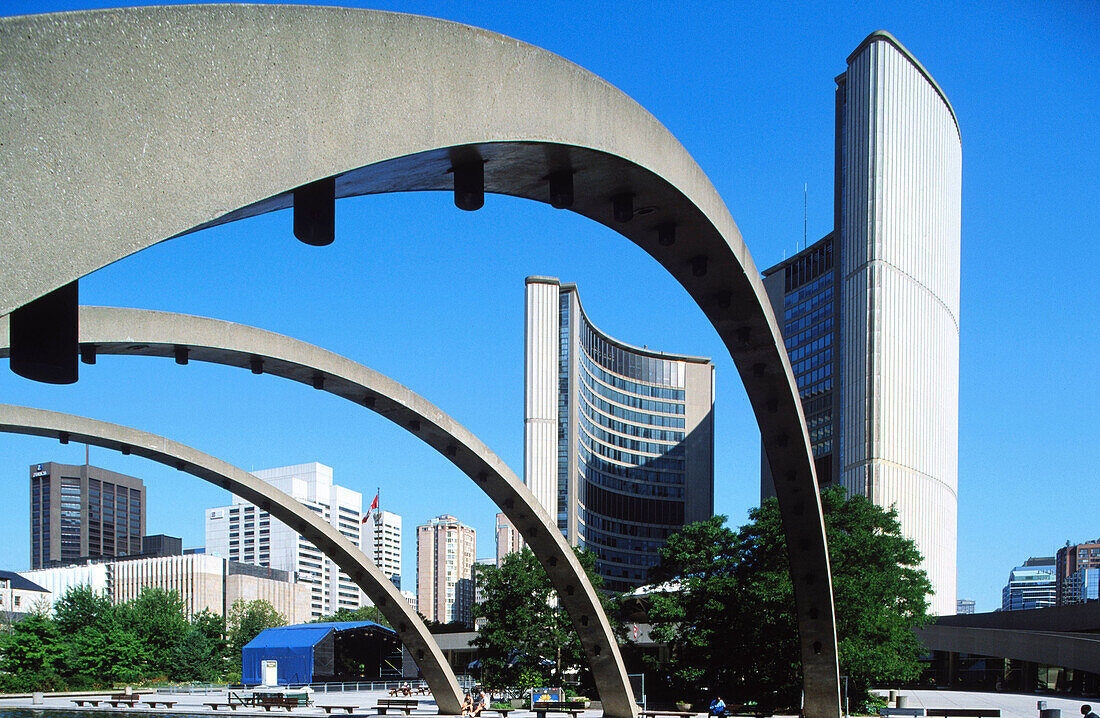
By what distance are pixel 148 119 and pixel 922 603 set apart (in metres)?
46.1

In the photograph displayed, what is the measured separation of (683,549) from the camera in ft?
144

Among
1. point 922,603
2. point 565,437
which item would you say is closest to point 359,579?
point 922,603

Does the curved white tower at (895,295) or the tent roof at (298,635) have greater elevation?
the curved white tower at (895,295)

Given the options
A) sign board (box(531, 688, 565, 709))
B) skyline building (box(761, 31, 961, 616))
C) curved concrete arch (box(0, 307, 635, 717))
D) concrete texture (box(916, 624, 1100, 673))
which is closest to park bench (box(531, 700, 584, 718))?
sign board (box(531, 688, 565, 709))

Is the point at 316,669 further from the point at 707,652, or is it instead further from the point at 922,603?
the point at 922,603

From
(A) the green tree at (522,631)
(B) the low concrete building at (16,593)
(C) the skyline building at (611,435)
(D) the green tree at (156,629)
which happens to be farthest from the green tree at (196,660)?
(B) the low concrete building at (16,593)

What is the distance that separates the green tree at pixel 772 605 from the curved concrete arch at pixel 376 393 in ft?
28.3

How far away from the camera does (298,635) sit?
201 feet

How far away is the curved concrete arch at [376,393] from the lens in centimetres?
1488

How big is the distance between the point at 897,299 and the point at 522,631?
37019mm

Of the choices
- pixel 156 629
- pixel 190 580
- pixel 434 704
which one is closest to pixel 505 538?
pixel 190 580

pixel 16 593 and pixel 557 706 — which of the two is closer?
pixel 557 706

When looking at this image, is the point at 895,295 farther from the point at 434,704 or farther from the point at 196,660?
the point at 196,660

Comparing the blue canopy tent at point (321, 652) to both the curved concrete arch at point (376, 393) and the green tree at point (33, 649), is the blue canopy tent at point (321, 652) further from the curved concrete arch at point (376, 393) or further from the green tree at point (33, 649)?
the curved concrete arch at point (376, 393)
